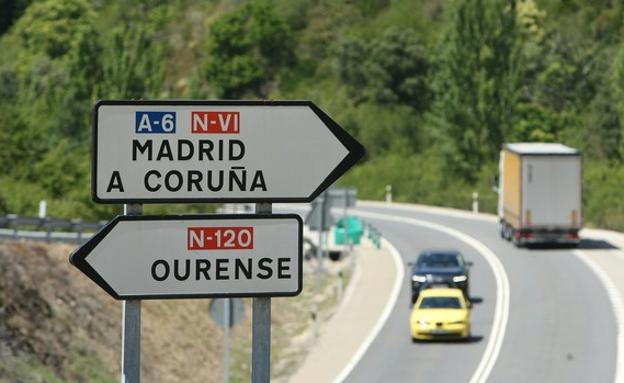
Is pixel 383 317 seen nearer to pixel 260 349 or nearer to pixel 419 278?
pixel 419 278

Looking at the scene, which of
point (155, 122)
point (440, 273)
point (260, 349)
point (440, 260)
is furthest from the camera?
point (440, 260)

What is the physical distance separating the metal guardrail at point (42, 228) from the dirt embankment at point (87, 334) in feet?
1.10

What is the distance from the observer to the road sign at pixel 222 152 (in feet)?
21.4

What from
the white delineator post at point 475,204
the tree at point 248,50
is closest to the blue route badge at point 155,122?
the white delineator post at point 475,204

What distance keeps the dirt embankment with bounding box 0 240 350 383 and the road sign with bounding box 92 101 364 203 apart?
69.7 feet

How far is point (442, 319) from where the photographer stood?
3491 centimetres

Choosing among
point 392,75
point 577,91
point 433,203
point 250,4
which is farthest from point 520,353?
point 250,4

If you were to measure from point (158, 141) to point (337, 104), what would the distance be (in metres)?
94.4

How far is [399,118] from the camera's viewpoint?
97500 millimetres

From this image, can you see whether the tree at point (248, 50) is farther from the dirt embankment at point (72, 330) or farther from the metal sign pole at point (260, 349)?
the metal sign pole at point (260, 349)

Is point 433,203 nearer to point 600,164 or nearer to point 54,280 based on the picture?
point 600,164

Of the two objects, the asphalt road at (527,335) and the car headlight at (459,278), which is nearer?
the asphalt road at (527,335)

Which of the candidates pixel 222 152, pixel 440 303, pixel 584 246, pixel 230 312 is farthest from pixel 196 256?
pixel 584 246

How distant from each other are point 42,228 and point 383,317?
36.5 feet
